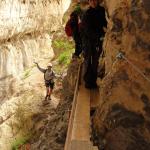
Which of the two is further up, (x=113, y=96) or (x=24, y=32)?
(x=113, y=96)

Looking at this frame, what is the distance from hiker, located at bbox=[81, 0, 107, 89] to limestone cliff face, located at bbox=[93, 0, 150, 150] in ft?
8.00

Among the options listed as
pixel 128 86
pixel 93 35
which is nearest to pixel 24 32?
pixel 93 35

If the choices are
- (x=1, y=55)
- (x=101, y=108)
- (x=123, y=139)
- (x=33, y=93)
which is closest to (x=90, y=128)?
(x=101, y=108)

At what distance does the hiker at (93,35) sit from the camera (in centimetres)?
788

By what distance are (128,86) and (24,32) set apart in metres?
19.4

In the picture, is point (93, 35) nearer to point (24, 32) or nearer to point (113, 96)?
point (113, 96)

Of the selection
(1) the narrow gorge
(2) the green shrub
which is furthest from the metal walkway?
(2) the green shrub

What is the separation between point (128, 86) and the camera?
16.0ft

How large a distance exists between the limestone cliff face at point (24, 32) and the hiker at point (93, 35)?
12.4 m

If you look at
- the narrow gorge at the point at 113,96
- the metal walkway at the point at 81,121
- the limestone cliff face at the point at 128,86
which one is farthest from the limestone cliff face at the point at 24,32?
the limestone cliff face at the point at 128,86

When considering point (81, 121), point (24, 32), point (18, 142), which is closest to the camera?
point (81, 121)

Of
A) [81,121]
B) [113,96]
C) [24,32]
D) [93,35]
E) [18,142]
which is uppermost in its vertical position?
[93,35]

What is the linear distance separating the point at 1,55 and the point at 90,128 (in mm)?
16006

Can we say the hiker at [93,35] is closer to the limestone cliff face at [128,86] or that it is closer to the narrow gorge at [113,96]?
the narrow gorge at [113,96]
